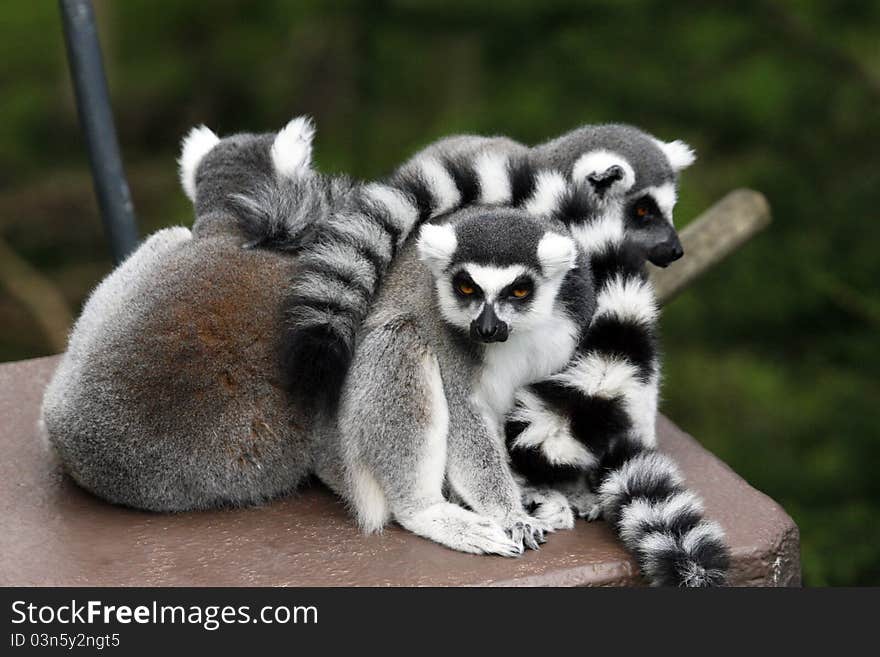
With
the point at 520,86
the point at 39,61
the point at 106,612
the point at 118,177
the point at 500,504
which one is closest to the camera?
the point at 106,612

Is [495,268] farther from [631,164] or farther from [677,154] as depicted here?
[677,154]

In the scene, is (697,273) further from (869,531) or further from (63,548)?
(63,548)

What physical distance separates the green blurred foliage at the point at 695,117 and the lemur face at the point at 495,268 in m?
2.55

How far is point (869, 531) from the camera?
219 inches

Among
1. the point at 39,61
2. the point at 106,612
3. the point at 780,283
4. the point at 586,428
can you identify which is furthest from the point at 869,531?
the point at 39,61

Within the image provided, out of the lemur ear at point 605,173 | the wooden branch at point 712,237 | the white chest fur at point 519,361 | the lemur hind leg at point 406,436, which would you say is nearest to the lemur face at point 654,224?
the lemur ear at point 605,173

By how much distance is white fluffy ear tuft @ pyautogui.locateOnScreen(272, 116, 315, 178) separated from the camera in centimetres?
382

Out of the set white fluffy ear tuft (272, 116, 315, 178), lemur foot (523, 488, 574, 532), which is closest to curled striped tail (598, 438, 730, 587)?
lemur foot (523, 488, 574, 532)

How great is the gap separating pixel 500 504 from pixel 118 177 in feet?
7.23

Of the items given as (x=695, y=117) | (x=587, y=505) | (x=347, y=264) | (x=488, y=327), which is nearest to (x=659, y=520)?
(x=587, y=505)

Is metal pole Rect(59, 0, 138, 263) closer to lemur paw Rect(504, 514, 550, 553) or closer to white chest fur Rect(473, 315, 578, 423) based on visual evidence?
white chest fur Rect(473, 315, 578, 423)

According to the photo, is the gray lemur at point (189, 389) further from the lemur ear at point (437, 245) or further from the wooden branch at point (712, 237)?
the wooden branch at point (712, 237)

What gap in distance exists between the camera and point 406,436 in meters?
3.20

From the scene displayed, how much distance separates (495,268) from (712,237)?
201 centimetres
